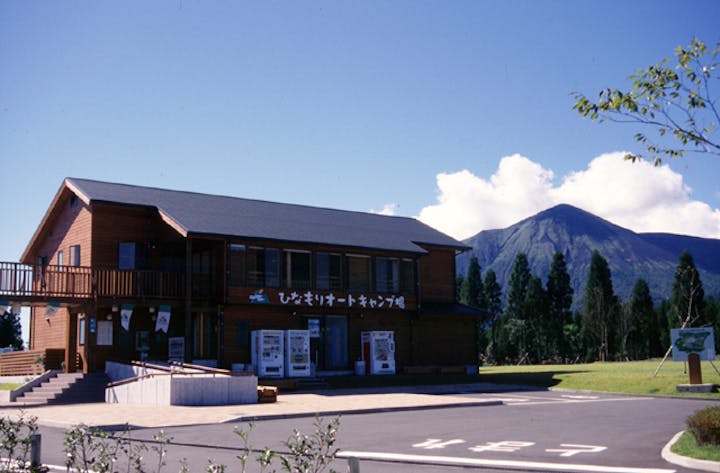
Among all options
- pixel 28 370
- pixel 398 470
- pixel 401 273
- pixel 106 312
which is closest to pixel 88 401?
pixel 106 312

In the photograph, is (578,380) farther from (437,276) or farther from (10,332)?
(10,332)

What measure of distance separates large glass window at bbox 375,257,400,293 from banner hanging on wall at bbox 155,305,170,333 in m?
10.4

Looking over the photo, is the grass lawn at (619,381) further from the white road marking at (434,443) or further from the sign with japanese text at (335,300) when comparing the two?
the white road marking at (434,443)

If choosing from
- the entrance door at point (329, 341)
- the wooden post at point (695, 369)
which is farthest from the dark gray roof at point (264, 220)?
the wooden post at point (695, 369)

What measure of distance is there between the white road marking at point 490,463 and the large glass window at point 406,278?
78.8 feet

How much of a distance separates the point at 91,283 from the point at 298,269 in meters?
8.86

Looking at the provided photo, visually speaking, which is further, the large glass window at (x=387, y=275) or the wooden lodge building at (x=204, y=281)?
the large glass window at (x=387, y=275)

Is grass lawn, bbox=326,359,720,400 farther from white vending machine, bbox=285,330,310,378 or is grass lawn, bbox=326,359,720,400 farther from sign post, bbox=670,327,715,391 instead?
white vending machine, bbox=285,330,310,378

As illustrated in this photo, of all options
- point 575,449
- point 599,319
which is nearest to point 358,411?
point 575,449

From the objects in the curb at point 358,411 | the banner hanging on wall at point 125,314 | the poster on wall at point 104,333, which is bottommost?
the curb at point 358,411

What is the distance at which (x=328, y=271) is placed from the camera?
34844 millimetres

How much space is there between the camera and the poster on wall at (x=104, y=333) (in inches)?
1192

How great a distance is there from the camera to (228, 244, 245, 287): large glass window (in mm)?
31188

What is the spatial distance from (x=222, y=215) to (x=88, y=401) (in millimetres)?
10051
